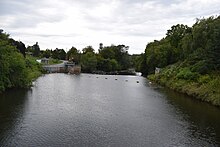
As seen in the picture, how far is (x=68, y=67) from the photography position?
→ 424ft

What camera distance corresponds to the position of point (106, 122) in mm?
28875

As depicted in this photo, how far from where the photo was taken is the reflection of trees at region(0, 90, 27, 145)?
2428 centimetres

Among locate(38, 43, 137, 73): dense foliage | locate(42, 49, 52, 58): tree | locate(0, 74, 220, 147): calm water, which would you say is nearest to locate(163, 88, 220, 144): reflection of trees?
locate(0, 74, 220, 147): calm water

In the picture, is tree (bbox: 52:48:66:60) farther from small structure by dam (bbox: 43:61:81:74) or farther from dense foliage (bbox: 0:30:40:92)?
dense foliage (bbox: 0:30:40:92)

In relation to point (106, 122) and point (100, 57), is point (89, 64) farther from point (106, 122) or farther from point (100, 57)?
point (106, 122)

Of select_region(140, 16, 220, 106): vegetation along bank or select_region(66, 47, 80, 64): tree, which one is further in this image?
select_region(66, 47, 80, 64): tree

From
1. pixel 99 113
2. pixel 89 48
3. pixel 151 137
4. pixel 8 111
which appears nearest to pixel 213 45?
pixel 99 113

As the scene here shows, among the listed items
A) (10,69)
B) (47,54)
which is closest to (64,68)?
(47,54)

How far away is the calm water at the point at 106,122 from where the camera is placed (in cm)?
2323

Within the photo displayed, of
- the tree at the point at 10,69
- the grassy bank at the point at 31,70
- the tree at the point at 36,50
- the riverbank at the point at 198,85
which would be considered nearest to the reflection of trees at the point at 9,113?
the tree at the point at 10,69

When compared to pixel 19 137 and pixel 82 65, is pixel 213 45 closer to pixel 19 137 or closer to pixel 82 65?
pixel 19 137

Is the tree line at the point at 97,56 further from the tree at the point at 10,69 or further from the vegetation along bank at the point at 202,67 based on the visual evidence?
the tree at the point at 10,69

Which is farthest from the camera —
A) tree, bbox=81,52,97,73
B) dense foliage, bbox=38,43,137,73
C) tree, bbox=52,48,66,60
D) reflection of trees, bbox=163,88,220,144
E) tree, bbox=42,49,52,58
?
tree, bbox=52,48,66,60

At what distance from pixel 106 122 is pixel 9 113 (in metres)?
10.9
